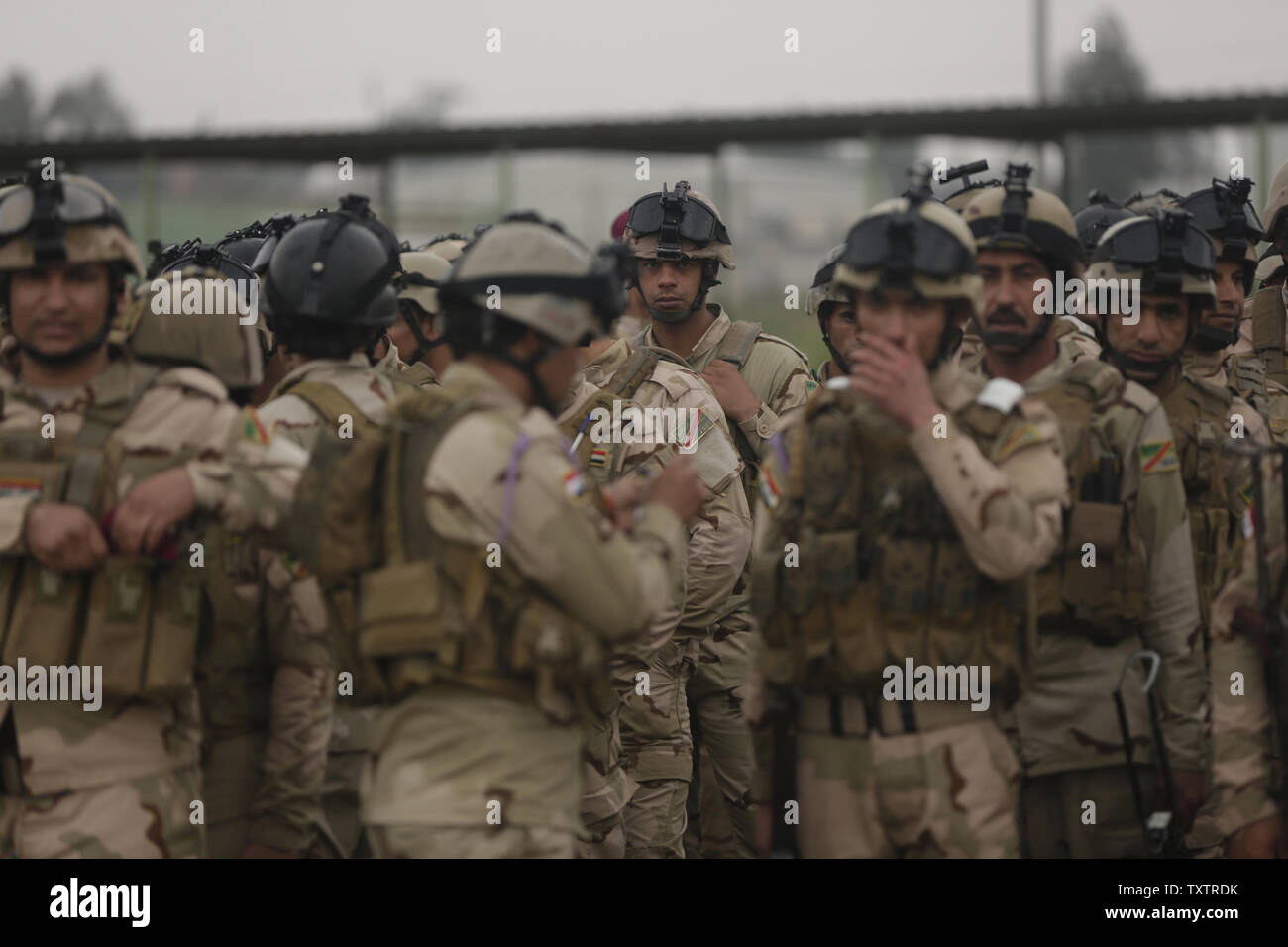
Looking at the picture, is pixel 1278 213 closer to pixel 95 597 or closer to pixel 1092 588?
pixel 1092 588

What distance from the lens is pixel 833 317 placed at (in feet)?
26.2

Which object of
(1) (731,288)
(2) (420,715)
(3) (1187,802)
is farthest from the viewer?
(1) (731,288)

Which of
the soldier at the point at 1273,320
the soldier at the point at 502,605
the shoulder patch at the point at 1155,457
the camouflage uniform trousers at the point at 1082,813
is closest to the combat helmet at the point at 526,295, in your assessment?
the soldier at the point at 502,605

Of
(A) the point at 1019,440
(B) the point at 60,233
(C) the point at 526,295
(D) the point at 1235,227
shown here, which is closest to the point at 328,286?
(B) the point at 60,233

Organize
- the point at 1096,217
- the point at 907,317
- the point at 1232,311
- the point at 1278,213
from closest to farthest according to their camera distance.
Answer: the point at 907,317, the point at 1232,311, the point at 1278,213, the point at 1096,217

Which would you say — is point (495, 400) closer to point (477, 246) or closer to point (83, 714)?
point (477, 246)

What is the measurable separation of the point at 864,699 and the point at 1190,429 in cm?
244

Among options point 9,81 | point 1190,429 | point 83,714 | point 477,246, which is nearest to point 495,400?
point 477,246

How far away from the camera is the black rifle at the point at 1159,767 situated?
5.11 meters

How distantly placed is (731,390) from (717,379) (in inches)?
3.6

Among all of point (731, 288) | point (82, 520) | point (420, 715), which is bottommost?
point (420, 715)

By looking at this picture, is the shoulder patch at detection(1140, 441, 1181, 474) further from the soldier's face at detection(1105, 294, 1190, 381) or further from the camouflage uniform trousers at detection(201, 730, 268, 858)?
the camouflage uniform trousers at detection(201, 730, 268, 858)

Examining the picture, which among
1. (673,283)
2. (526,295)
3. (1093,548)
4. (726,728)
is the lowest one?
(726,728)

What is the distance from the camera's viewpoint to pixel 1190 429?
6289mm
